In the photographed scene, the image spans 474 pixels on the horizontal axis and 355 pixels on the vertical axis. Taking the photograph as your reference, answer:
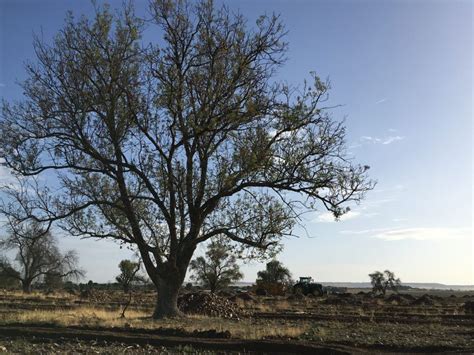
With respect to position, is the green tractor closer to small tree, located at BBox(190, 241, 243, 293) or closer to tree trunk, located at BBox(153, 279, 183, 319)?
small tree, located at BBox(190, 241, 243, 293)

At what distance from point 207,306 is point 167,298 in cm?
746

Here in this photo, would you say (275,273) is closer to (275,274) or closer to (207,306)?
(275,274)

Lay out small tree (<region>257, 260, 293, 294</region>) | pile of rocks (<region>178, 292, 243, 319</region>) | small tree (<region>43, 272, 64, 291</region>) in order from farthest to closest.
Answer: small tree (<region>257, 260, 293, 294</region>) → small tree (<region>43, 272, 64, 291</region>) → pile of rocks (<region>178, 292, 243, 319</region>)

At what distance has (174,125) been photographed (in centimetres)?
2292

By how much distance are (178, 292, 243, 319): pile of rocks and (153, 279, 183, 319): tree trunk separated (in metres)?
6.03

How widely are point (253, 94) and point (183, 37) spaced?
417 centimetres

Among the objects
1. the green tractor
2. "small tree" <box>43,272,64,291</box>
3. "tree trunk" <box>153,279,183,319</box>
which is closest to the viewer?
"tree trunk" <box>153,279,183,319</box>

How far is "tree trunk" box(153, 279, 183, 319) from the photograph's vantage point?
78.6ft

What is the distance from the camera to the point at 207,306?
102 ft

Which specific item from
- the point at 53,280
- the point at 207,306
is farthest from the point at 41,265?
the point at 207,306

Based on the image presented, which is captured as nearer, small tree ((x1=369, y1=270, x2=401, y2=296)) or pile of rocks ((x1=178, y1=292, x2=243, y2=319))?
pile of rocks ((x1=178, y1=292, x2=243, y2=319))

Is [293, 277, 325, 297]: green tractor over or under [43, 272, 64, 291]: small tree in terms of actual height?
under

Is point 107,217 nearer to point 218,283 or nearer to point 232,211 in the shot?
point 232,211

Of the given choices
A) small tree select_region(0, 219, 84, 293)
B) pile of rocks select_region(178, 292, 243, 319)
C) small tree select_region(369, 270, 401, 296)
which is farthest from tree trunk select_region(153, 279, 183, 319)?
small tree select_region(369, 270, 401, 296)
